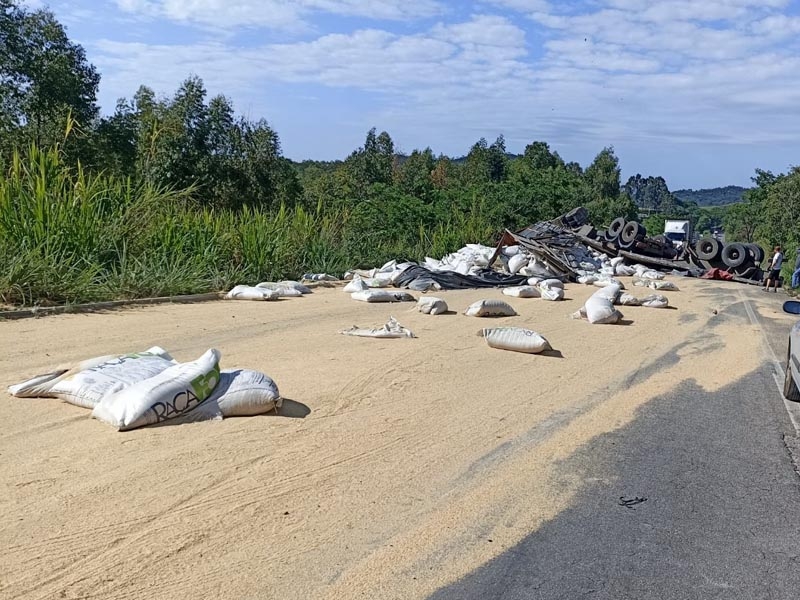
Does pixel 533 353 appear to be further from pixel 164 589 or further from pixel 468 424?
pixel 164 589

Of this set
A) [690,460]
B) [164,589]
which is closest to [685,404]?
[690,460]

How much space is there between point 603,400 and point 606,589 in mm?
3362

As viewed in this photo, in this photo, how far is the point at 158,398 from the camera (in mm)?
4664

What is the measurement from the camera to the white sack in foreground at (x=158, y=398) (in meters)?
4.61

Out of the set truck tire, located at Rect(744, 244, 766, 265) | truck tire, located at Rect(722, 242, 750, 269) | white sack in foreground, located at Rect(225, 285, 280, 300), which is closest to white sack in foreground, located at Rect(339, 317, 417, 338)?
white sack in foreground, located at Rect(225, 285, 280, 300)

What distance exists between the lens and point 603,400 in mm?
6402

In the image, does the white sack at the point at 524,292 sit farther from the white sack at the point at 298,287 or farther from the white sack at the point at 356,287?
the white sack at the point at 298,287

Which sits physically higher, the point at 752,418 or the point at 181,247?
the point at 181,247

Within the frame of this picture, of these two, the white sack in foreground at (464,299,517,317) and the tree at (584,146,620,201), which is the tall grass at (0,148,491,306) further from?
the tree at (584,146,620,201)

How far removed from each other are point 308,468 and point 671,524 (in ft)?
6.91

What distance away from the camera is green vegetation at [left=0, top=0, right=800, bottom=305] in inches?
393

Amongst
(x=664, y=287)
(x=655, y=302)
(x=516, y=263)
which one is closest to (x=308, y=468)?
(x=655, y=302)

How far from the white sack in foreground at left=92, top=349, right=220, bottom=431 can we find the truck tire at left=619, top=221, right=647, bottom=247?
2213 centimetres

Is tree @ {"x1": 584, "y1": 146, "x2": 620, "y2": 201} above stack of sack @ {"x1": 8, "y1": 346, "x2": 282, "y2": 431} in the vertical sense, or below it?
above
